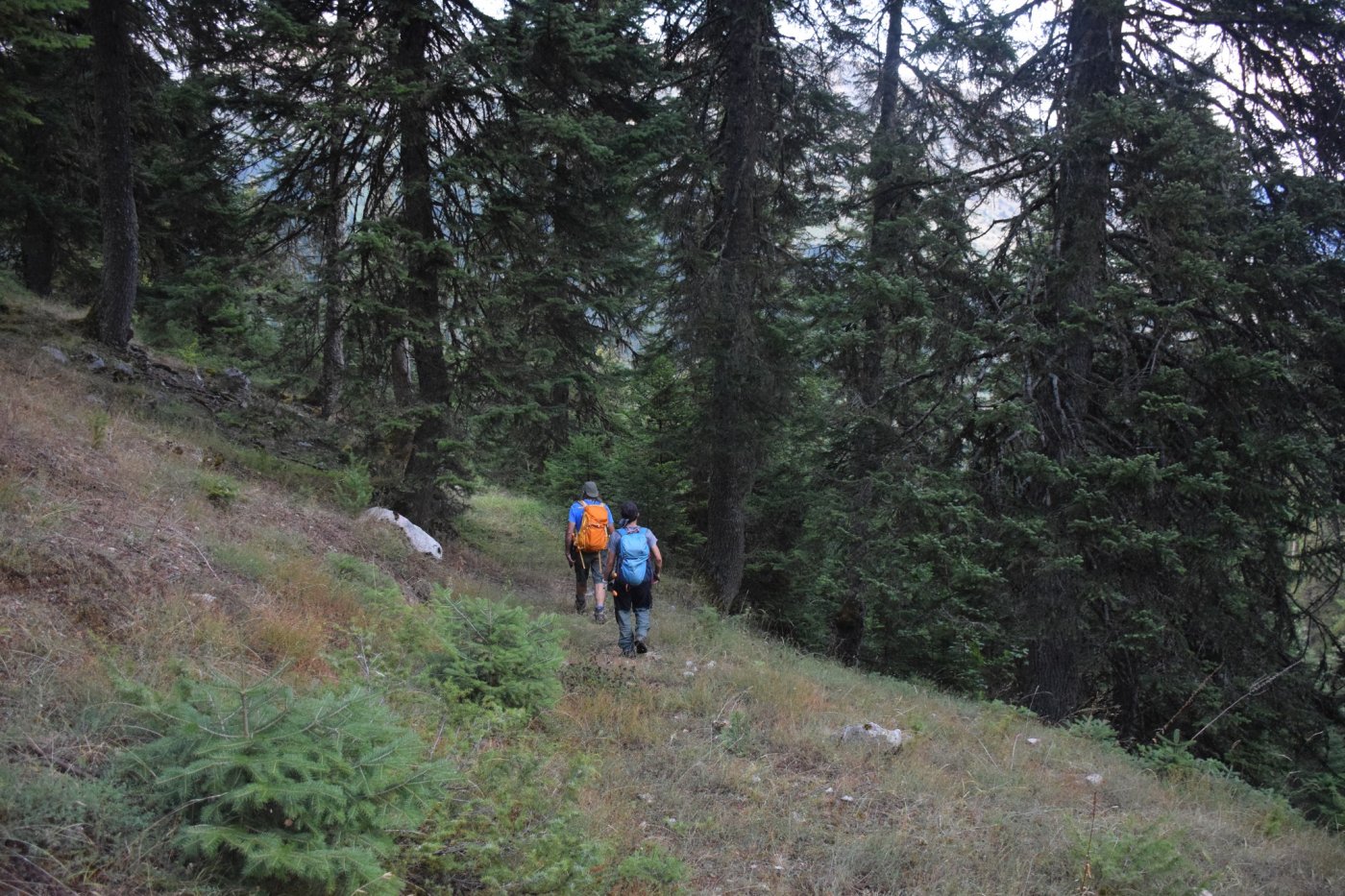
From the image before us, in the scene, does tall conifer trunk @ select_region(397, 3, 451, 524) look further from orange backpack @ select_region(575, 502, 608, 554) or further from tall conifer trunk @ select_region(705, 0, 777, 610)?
tall conifer trunk @ select_region(705, 0, 777, 610)

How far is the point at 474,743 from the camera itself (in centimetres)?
472

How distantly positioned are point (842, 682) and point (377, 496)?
22.1 feet

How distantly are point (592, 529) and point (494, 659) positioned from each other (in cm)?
406

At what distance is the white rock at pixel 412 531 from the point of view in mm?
9898

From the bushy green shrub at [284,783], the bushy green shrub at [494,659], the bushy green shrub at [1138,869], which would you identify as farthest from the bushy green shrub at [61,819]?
the bushy green shrub at [1138,869]

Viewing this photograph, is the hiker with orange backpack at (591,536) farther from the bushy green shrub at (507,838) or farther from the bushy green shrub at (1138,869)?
the bushy green shrub at (1138,869)

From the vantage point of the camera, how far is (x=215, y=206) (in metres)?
11.6

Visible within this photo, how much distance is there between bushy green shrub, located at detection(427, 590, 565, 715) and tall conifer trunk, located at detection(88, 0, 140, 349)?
9364 mm

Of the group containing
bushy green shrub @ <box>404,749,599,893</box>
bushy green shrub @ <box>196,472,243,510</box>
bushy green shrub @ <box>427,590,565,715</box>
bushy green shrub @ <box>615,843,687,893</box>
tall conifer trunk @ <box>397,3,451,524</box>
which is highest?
tall conifer trunk @ <box>397,3,451,524</box>

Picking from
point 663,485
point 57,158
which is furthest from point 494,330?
point 57,158

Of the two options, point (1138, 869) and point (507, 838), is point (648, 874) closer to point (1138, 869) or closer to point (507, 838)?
point (507, 838)

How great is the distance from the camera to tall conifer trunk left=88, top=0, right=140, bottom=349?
11.1m

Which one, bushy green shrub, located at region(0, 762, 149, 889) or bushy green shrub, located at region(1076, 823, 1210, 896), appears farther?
bushy green shrub, located at region(1076, 823, 1210, 896)

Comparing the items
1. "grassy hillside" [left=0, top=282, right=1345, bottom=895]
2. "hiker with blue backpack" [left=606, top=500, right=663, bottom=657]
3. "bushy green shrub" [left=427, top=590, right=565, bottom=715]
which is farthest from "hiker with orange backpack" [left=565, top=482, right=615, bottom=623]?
"bushy green shrub" [left=427, top=590, right=565, bottom=715]
